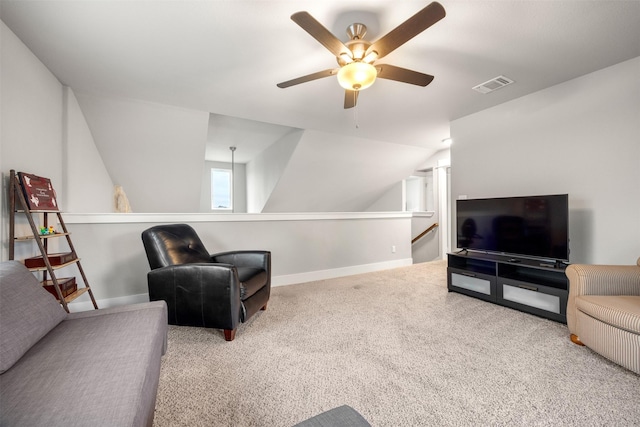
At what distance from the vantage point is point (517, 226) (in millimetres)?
2814

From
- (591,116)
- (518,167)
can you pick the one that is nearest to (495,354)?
(518,167)

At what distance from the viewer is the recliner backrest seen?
7.64 ft

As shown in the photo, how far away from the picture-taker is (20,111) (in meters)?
2.00

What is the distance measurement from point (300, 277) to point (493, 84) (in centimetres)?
312

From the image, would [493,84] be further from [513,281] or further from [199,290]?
[199,290]

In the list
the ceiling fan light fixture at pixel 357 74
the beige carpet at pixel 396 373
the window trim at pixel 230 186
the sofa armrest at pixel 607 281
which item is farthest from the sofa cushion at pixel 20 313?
the window trim at pixel 230 186

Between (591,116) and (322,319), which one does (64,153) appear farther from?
(591,116)

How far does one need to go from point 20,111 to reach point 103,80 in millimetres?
776

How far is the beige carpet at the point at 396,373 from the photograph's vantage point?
1.35 metres

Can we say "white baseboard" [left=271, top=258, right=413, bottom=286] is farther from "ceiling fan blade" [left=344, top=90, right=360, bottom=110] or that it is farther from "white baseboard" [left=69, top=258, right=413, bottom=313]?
"ceiling fan blade" [left=344, top=90, right=360, bottom=110]

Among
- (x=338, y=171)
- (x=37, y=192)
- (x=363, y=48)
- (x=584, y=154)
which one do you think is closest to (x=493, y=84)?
(x=584, y=154)

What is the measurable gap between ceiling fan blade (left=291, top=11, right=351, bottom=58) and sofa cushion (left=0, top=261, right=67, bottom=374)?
173 cm

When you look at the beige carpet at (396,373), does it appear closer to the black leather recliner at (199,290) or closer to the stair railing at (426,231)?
the black leather recliner at (199,290)

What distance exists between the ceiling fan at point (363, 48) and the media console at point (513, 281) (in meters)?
2.07
